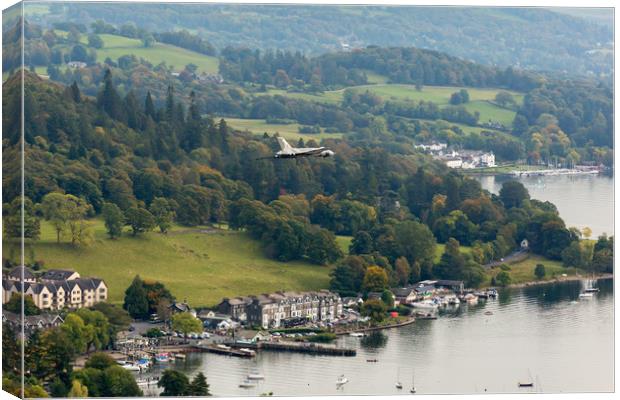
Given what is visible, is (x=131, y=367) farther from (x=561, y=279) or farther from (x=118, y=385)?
(x=561, y=279)

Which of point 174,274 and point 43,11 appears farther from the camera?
point 43,11

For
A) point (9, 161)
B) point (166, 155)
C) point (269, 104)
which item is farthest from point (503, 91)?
point (9, 161)

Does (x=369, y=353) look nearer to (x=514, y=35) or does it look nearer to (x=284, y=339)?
(x=284, y=339)

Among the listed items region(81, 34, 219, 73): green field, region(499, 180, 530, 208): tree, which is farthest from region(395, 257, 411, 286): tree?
region(81, 34, 219, 73): green field

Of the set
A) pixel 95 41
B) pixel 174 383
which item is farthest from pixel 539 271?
pixel 95 41

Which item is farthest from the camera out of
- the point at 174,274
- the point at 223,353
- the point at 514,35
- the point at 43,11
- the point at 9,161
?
the point at 514,35

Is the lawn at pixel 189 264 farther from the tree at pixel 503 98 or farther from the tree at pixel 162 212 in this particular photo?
the tree at pixel 503 98
